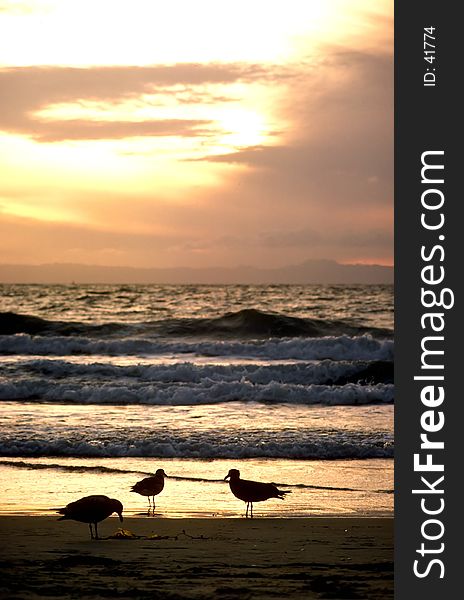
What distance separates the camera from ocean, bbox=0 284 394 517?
35.5 ft

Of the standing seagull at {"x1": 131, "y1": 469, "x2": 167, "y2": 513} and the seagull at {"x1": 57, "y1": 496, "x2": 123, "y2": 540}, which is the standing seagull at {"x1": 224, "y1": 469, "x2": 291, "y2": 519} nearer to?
the standing seagull at {"x1": 131, "y1": 469, "x2": 167, "y2": 513}

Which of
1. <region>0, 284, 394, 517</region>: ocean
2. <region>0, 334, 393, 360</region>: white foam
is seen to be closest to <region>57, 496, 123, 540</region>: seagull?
<region>0, 284, 394, 517</region>: ocean

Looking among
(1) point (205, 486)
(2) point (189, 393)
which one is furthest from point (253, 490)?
(2) point (189, 393)

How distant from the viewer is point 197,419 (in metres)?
17.4

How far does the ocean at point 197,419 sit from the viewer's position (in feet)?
35.5

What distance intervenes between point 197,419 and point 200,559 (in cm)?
1044

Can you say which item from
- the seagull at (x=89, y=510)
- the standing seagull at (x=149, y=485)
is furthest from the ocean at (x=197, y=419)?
the seagull at (x=89, y=510)

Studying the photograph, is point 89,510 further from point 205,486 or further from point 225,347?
point 225,347

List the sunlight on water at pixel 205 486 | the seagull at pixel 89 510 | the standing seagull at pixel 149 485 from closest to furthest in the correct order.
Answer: the seagull at pixel 89 510 < the standing seagull at pixel 149 485 < the sunlight on water at pixel 205 486

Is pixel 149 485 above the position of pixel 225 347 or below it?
below

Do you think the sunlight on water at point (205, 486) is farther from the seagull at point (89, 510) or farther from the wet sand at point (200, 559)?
the seagull at point (89, 510)

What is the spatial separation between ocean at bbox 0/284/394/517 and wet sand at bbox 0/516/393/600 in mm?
993

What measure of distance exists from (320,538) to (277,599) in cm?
236

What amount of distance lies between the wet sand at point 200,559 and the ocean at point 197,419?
3.26 ft
